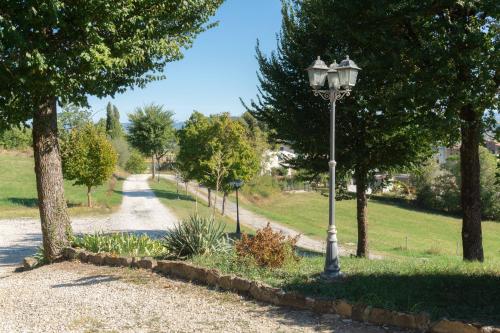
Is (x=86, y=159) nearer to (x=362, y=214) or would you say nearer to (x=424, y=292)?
(x=362, y=214)

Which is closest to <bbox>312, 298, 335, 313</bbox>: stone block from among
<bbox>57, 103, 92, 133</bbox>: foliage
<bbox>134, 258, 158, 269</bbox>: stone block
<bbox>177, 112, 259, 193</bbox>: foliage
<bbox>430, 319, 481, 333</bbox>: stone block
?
<bbox>430, 319, 481, 333</bbox>: stone block

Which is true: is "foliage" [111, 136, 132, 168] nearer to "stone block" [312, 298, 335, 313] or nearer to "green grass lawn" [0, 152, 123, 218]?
"green grass lawn" [0, 152, 123, 218]

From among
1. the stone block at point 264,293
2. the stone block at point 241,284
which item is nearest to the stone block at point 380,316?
the stone block at point 264,293

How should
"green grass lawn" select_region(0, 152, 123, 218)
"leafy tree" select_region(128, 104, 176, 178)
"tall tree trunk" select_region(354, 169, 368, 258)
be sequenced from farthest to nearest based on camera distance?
"leafy tree" select_region(128, 104, 176, 178), "green grass lawn" select_region(0, 152, 123, 218), "tall tree trunk" select_region(354, 169, 368, 258)

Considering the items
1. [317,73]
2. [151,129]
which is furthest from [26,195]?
[317,73]

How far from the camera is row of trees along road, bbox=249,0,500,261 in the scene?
1092 cm

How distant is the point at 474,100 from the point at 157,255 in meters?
8.14

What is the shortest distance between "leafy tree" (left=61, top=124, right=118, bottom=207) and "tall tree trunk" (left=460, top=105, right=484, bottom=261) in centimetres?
2453

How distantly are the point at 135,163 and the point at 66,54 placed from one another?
208ft

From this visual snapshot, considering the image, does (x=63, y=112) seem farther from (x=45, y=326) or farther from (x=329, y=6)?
(x=45, y=326)

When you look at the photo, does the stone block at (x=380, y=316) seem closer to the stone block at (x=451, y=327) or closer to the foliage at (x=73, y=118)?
the stone block at (x=451, y=327)

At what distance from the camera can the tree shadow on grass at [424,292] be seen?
20.5 feet

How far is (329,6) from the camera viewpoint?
43.1 feet

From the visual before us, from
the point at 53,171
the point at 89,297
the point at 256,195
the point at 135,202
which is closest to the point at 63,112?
the point at 135,202
